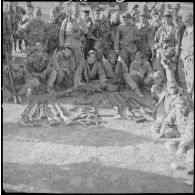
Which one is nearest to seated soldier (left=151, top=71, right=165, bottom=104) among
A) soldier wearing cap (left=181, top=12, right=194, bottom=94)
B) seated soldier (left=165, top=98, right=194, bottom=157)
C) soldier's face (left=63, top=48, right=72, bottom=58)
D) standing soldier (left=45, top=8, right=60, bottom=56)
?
soldier wearing cap (left=181, top=12, right=194, bottom=94)

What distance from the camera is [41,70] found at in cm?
990

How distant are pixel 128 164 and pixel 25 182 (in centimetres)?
169

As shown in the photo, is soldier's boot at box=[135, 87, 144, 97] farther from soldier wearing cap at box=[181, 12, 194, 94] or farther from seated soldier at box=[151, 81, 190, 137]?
soldier wearing cap at box=[181, 12, 194, 94]

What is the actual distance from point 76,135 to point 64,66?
316 cm

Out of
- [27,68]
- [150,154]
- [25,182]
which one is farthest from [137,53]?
[25,182]

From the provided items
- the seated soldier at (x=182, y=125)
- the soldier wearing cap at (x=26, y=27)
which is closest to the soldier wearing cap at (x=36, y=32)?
the soldier wearing cap at (x=26, y=27)

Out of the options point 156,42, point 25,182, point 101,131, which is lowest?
point 25,182

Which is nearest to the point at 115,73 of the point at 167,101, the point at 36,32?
the point at 167,101

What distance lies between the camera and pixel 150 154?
657 cm

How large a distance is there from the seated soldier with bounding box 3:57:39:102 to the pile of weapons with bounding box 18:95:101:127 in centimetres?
36

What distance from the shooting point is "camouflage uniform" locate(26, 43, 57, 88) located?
962 cm

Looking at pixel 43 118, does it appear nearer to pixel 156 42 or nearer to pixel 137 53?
pixel 137 53

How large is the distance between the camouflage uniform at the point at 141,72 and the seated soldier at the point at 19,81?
102 inches

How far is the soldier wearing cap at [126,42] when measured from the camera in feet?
35.2
